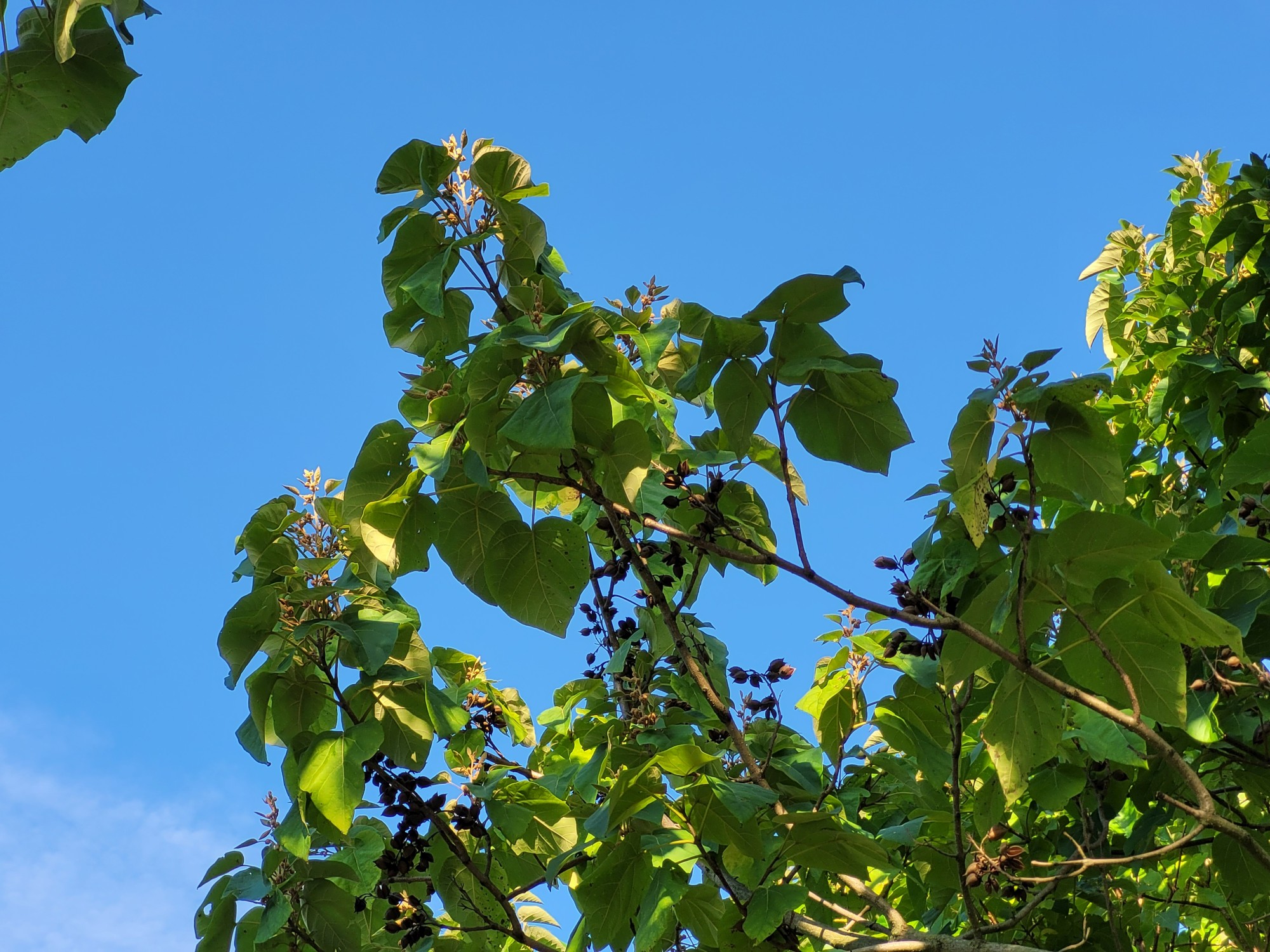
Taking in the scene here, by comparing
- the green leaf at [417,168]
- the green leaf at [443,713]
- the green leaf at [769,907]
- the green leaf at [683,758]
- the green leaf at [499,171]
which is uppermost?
the green leaf at [417,168]

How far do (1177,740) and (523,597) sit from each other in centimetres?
226

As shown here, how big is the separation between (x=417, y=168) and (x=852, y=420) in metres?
1.53

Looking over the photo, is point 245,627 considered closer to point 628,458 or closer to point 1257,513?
point 628,458

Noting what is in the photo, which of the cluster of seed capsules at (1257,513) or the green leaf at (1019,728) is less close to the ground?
the cluster of seed capsules at (1257,513)

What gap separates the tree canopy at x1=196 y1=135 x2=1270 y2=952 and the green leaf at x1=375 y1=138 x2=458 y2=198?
0.01 metres

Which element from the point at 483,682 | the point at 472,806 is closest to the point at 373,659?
the point at 472,806

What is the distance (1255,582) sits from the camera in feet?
11.7

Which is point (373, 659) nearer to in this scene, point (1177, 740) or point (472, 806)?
point (472, 806)

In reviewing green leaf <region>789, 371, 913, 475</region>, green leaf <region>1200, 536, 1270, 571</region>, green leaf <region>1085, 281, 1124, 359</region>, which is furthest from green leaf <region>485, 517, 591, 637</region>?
green leaf <region>1085, 281, 1124, 359</region>

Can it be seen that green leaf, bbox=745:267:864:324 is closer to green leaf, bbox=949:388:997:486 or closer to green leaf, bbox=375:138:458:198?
green leaf, bbox=949:388:997:486

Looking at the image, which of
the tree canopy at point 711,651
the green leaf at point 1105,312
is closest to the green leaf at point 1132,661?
the tree canopy at point 711,651

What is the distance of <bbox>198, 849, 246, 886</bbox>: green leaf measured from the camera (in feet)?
12.9

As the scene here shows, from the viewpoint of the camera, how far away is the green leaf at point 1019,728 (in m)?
3.00

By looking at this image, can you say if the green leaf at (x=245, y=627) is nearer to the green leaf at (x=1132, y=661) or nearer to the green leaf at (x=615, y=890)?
the green leaf at (x=615, y=890)
